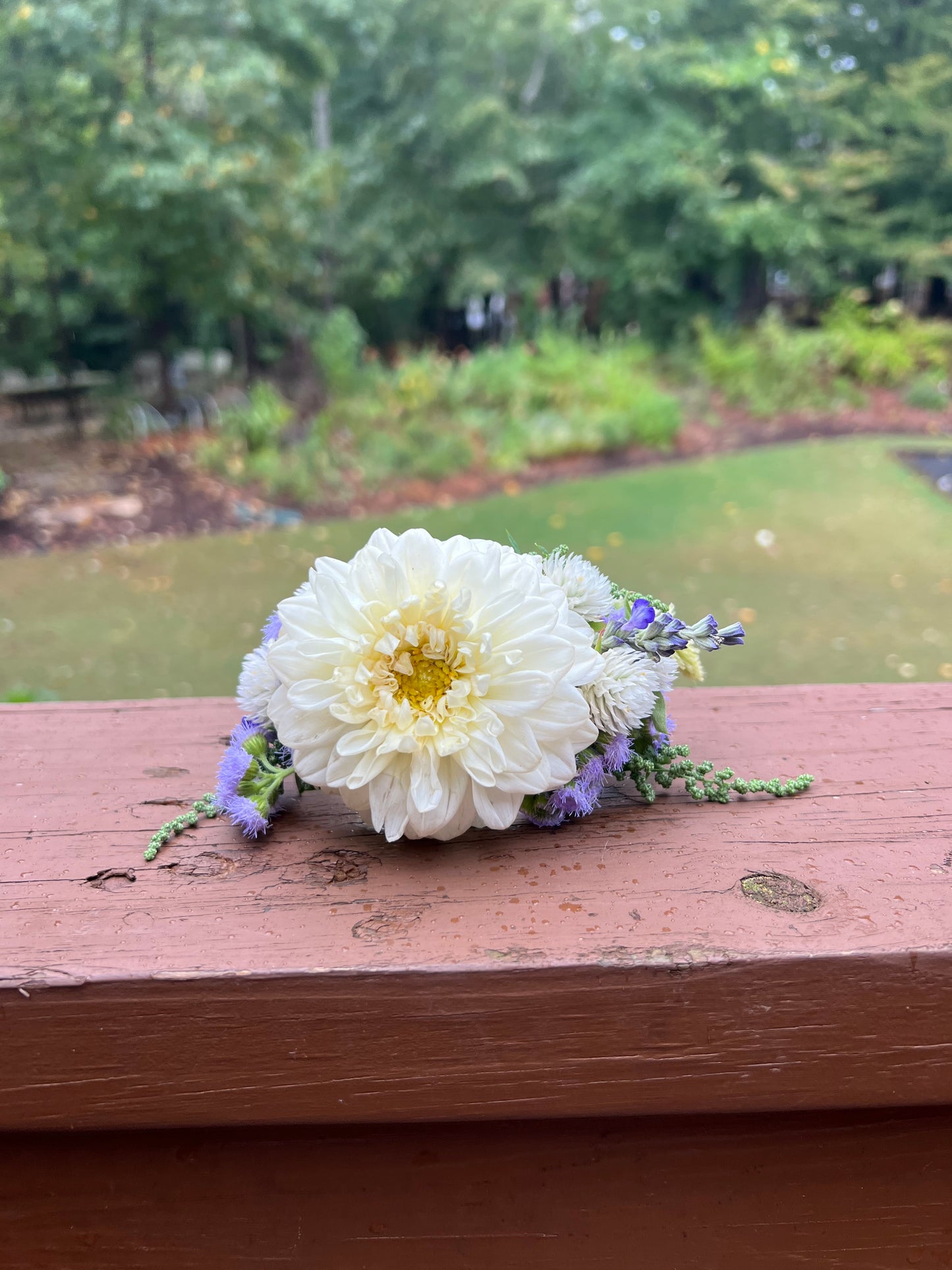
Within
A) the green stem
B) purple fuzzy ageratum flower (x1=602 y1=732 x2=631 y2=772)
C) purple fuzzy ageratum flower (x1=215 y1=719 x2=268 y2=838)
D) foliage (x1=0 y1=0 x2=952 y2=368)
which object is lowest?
the green stem

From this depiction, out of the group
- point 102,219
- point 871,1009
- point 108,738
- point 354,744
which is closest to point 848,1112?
point 871,1009

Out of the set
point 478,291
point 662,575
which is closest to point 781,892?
point 662,575

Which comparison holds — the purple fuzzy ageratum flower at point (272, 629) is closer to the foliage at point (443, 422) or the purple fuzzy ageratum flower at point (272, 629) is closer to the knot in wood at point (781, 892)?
the knot in wood at point (781, 892)

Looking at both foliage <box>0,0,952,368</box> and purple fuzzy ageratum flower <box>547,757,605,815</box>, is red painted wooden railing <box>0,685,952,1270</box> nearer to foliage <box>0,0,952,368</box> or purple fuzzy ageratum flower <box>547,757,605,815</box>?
purple fuzzy ageratum flower <box>547,757,605,815</box>

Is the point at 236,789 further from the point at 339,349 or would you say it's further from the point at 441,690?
the point at 339,349

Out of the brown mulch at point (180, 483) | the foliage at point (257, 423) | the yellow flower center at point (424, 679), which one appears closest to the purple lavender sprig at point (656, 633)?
the yellow flower center at point (424, 679)

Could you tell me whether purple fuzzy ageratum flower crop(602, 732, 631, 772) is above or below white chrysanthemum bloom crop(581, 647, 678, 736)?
below

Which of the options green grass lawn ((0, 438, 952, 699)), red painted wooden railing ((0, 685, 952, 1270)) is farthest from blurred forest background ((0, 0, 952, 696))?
red painted wooden railing ((0, 685, 952, 1270))
